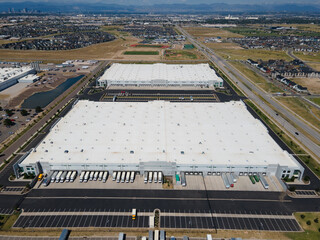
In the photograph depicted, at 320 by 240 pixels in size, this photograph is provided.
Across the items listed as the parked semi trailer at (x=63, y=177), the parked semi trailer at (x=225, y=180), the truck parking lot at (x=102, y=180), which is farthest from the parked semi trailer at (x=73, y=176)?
the parked semi trailer at (x=225, y=180)

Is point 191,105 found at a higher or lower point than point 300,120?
higher

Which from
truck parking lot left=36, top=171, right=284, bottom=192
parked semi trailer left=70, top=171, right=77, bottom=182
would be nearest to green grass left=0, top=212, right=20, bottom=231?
truck parking lot left=36, top=171, right=284, bottom=192

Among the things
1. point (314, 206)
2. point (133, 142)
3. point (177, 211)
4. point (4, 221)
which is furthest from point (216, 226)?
point (4, 221)

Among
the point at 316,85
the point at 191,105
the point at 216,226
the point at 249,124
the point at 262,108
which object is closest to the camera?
the point at 216,226

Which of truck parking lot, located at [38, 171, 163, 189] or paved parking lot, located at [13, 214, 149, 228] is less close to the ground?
truck parking lot, located at [38, 171, 163, 189]

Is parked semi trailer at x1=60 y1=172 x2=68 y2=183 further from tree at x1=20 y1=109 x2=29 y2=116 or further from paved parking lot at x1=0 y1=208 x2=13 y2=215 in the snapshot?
tree at x1=20 y1=109 x2=29 y2=116

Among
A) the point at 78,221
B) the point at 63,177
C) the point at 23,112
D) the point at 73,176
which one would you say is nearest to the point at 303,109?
the point at 73,176

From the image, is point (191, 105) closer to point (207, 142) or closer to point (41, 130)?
point (207, 142)

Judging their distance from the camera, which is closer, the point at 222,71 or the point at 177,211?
the point at 177,211
